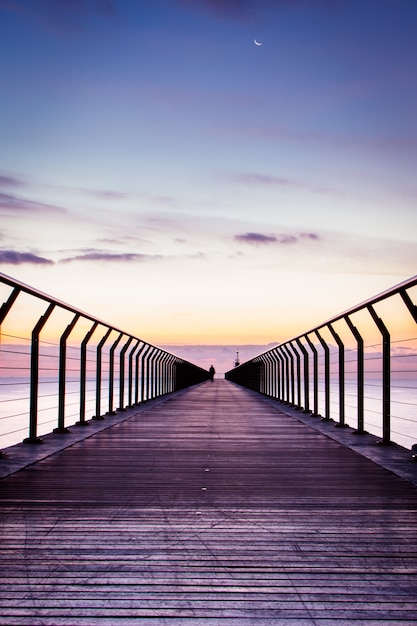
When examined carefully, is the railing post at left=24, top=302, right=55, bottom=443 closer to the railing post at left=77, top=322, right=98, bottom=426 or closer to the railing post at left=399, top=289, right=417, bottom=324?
the railing post at left=77, top=322, right=98, bottom=426

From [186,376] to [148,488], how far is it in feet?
86.6

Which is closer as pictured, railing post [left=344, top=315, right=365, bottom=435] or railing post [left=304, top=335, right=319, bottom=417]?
railing post [left=344, top=315, right=365, bottom=435]

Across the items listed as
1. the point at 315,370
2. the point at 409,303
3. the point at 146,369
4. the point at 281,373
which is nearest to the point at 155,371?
the point at 146,369

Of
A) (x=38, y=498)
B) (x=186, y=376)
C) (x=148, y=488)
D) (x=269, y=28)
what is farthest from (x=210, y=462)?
(x=186, y=376)

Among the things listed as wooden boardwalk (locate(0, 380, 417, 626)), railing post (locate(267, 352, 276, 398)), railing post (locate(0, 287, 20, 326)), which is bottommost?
wooden boardwalk (locate(0, 380, 417, 626))

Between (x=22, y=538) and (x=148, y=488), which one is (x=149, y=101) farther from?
(x=22, y=538)

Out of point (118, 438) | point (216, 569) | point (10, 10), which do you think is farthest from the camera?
point (10, 10)

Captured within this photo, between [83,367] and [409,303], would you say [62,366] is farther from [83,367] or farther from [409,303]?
[409,303]

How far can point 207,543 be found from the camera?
8.36 feet

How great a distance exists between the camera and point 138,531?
2723 millimetres

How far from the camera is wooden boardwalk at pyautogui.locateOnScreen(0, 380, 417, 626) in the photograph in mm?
1898

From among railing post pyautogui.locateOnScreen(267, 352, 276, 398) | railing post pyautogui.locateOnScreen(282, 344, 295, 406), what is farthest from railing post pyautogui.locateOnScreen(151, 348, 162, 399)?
railing post pyautogui.locateOnScreen(282, 344, 295, 406)

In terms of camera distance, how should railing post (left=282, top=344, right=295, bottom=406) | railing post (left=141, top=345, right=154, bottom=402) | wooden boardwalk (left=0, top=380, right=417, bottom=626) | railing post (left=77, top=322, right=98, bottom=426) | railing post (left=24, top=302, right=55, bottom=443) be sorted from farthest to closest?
railing post (left=141, top=345, right=154, bottom=402), railing post (left=282, top=344, right=295, bottom=406), railing post (left=77, top=322, right=98, bottom=426), railing post (left=24, top=302, right=55, bottom=443), wooden boardwalk (left=0, top=380, right=417, bottom=626)

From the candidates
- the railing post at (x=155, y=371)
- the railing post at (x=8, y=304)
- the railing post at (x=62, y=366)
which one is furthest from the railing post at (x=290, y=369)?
the railing post at (x=8, y=304)
